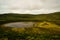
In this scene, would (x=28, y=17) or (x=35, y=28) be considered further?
(x=28, y=17)

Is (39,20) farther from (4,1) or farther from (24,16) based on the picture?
(4,1)

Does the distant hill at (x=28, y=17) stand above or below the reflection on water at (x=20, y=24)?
above

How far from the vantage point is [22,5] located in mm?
1419

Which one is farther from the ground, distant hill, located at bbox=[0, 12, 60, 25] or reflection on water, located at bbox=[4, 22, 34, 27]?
distant hill, located at bbox=[0, 12, 60, 25]

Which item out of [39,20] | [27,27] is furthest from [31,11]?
[27,27]

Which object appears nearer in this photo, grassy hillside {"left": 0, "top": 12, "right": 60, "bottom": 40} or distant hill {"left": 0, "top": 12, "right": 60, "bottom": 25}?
grassy hillside {"left": 0, "top": 12, "right": 60, "bottom": 40}

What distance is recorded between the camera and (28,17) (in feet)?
4.01

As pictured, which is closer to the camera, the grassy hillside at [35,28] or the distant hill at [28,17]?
the grassy hillside at [35,28]

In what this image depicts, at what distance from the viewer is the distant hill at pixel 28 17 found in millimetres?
1174

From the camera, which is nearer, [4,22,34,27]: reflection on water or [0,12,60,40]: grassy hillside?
[0,12,60,40]: grassy hillside

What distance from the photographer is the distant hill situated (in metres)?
1.17

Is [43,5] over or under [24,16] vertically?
over

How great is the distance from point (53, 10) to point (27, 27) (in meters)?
0.48

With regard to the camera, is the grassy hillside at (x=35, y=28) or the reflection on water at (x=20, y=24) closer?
the grassy hillside at (x=35, y=28)
